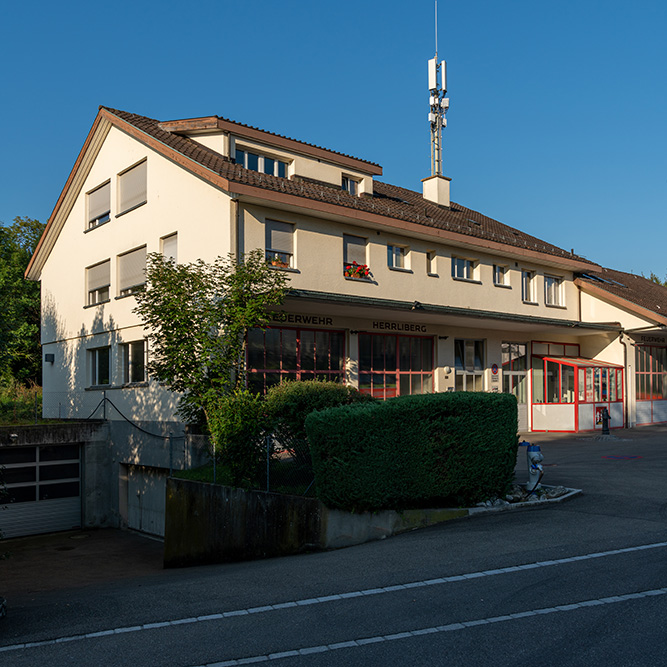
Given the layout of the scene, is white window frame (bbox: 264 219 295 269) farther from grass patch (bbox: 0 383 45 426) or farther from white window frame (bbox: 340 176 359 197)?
grass patch (bbox: 0 383 45 426)

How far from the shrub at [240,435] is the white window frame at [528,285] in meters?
14.9

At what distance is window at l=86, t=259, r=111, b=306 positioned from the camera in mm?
22453

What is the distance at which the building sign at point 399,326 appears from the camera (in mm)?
20859

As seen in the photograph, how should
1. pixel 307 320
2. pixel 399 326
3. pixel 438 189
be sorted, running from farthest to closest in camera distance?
pixel 438 189 < pixel 399 326 < pixel 307 320

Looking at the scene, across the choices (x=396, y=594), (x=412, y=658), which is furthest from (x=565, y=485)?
(x=412, y=658)

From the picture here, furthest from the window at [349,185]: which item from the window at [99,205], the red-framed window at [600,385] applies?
the red-framed window at [600,385]

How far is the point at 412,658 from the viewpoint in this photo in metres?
5.14

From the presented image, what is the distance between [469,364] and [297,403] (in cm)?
1225

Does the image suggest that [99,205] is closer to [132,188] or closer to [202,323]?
[132,188]

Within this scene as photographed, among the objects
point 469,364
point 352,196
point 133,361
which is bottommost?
point 469,364

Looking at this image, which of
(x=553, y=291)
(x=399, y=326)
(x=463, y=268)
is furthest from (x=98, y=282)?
(x=553, y=291)

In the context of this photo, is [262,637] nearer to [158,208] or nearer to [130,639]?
[130,639]

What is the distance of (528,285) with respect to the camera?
25.4 meters

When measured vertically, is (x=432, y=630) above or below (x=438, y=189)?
below
